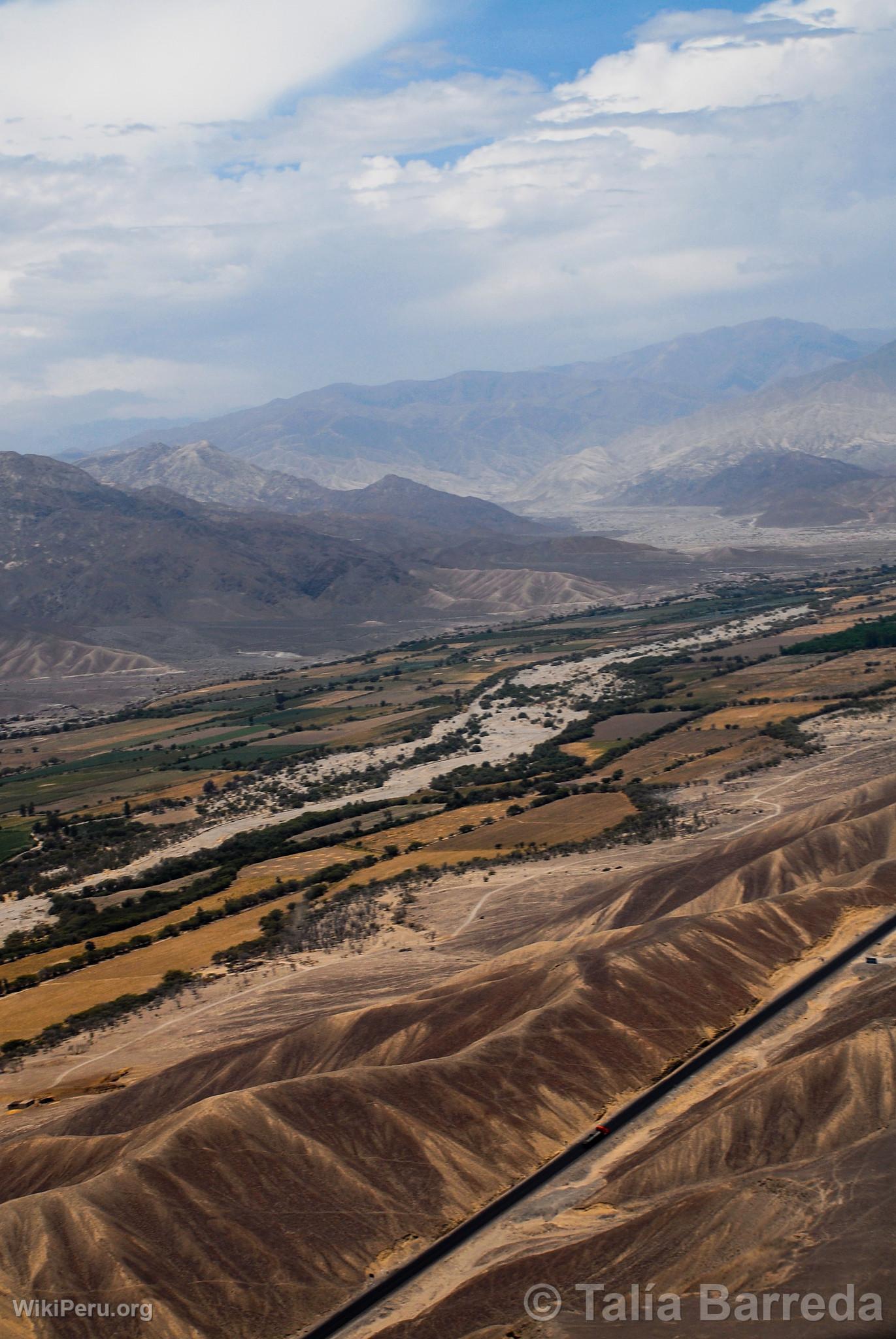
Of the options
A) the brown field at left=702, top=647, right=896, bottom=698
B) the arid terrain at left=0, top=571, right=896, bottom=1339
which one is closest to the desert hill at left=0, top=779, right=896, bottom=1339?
the arid terrain at left=0, top=571, right=896, bottom=1339

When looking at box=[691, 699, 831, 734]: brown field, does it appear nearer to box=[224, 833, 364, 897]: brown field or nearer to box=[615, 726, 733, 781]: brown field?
box=[615, 726, 733, 781]: brown field

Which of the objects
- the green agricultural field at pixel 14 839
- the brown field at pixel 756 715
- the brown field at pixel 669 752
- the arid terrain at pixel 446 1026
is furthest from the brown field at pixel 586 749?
the green agricultural field at pixel 14 839

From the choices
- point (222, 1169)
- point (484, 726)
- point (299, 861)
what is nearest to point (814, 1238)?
point (222, 1169)

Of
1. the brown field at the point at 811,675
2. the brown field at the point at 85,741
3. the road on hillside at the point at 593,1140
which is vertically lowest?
the road on hillside at the point at 593,1140

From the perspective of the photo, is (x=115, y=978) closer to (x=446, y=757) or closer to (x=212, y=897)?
(x=212, y=897)

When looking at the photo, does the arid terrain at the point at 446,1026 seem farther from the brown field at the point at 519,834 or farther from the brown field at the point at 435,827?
the brown field at the point at 435,827
